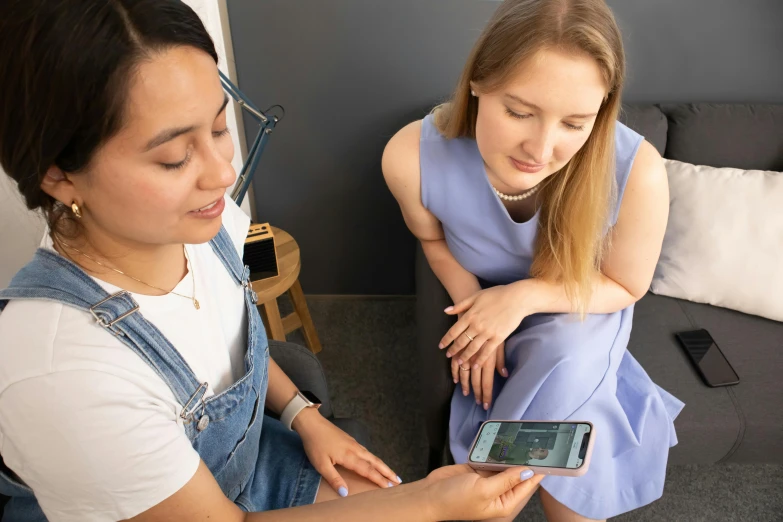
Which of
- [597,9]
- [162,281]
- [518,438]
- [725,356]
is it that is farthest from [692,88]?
[162,281]

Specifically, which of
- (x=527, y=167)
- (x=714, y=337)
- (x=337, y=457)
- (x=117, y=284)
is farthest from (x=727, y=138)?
(x=117, y=284)

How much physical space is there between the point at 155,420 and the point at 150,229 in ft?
0.81

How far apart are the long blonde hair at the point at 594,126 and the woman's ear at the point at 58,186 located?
75cm

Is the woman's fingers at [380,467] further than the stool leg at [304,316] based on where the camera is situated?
No

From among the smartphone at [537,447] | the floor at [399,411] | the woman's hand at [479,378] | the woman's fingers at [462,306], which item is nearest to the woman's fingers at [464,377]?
the woman's hand at [479,378]

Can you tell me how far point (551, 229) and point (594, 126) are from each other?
247mm

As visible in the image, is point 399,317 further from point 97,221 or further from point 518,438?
point 97,221

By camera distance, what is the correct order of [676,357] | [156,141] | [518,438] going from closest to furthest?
[156,141]
[518,438]
[676,357]

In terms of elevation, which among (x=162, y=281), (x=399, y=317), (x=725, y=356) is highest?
(x=162, y=281)

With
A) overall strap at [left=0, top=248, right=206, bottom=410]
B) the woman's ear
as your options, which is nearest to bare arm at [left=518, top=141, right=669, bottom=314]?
overall strap at [left=0, top=248, right=206, bottom=410]

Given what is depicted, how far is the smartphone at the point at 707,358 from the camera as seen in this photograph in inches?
57.9

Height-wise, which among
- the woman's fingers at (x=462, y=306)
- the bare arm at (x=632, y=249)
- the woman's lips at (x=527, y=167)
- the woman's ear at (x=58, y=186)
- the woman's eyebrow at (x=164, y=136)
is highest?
the woman's eyebrow at (x=164, y=136)

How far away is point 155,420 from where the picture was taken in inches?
28.8

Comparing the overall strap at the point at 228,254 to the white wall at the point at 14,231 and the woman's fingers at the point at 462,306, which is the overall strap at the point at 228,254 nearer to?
the white wall at the point at 14,231
